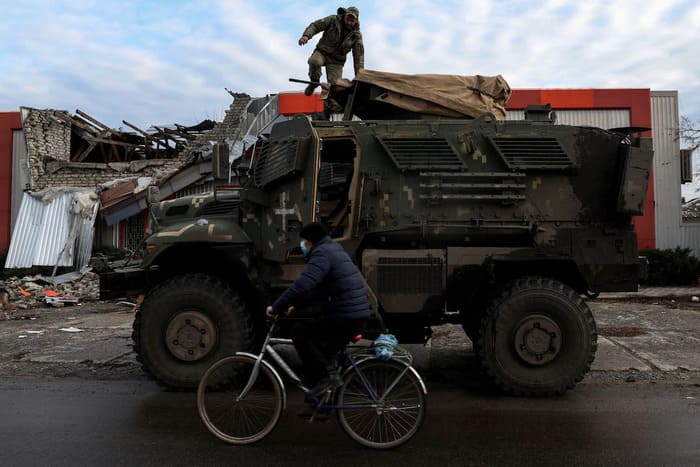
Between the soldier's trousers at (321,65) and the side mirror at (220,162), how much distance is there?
7.83 ft

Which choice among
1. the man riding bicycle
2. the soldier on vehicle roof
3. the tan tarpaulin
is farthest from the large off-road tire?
the soldier on vehicle roof

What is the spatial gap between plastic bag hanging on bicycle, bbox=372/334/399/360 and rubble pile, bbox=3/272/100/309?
35.7 feet

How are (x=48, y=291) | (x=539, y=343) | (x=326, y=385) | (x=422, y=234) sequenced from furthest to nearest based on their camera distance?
(x=48, y=291) < (x=422, y=234) < (x=539, y=343) < (x=326, y=385)

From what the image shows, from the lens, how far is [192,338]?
18.5 feet

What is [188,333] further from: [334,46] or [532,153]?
[334,46]

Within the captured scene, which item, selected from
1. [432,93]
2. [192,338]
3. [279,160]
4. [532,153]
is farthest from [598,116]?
[192,338]

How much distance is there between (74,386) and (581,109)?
1536 cm

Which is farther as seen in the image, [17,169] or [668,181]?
[17,169]

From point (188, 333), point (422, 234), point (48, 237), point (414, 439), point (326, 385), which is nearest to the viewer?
point (326, 385)

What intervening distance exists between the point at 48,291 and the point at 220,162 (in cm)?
1023

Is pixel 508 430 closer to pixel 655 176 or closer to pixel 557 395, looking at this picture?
pixel 557 395

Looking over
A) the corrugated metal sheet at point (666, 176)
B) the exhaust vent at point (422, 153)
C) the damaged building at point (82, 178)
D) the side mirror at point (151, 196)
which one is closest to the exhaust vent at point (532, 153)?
the exhaust vent at point (422, 153)

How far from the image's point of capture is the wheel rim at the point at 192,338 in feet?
18.5

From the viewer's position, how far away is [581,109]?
16672mm
